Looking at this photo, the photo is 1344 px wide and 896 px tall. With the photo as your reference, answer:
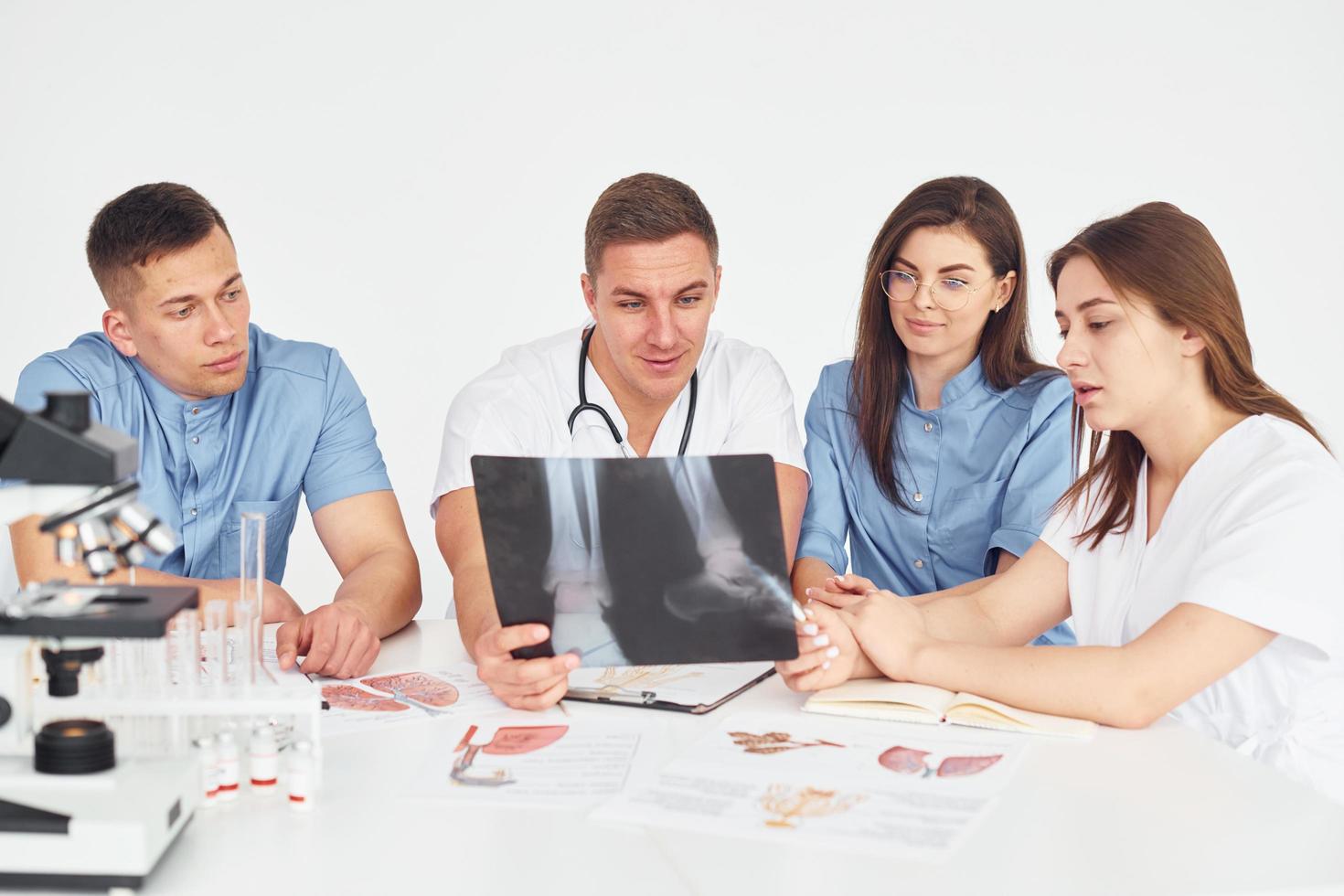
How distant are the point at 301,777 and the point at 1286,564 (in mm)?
1246

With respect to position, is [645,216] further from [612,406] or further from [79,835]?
[79,835]

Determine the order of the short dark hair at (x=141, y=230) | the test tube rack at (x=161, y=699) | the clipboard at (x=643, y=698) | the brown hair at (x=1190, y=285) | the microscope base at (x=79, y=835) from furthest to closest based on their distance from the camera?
the short dark hair at (x=141, y=230) < the brown hair at (x=1190, y=285) < the clipboard at (x=643, y=698) < the test tube rack at (x=161, y=699) < the microscope base at (x=79, y=835)

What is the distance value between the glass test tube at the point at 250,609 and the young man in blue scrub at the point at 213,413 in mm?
583

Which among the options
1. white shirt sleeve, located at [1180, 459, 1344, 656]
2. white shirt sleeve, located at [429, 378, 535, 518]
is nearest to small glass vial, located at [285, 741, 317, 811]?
white shirt sleeve, located at [429, 378, 535, 518]

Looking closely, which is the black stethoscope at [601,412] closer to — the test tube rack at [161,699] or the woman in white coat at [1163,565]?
the woman in white coat at [1163,565]

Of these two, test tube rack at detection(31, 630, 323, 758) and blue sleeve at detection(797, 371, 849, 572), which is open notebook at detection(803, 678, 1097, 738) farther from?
blue sleeve at detection(797, 371, 849, 572)

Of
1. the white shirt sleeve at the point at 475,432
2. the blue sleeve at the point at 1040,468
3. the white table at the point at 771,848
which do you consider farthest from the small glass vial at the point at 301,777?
the blue sleeve at the point at 1040,468

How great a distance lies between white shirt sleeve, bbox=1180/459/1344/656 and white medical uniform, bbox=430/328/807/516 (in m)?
1.03

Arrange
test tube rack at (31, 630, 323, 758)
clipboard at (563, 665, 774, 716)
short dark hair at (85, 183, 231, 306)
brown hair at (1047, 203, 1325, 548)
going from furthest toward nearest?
short dark hair at (85, 183, 231, 306) < brown hair at (1047, 203, 1325, 548) < clipboard at (563, 665, 774, 716) < test tube rack at (31, 630, 323, 758)

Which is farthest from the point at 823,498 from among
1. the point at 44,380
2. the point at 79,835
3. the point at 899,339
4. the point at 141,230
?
the point at 79,835

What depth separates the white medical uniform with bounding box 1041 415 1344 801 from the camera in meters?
1.65

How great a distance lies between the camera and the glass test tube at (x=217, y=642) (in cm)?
143

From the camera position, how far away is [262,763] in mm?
1376

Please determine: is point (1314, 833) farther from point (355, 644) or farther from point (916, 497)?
point (916, 497)
